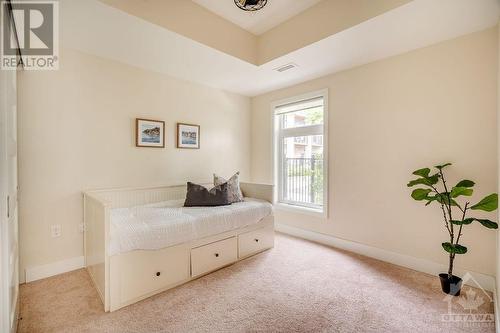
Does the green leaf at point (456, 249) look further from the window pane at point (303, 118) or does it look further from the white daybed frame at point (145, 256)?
the window pane at point (303, 118)

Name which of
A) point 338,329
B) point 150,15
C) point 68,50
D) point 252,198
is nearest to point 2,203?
point 150,15

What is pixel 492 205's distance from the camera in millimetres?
1732

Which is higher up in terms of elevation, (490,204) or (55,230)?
(490,204)

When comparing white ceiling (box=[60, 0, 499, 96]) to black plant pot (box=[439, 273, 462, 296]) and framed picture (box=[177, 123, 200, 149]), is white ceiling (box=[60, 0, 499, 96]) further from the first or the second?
black plant pot (box=[439, 273, 462, 296])

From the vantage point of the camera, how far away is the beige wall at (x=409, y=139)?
2074mm

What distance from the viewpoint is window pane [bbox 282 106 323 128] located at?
343cm

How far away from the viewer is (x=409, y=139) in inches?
97.1

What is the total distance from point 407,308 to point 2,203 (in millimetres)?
2688

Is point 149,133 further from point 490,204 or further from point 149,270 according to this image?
point 490,204

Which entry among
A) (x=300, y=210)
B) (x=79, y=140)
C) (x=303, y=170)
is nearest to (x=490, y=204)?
(x=300, y=210)

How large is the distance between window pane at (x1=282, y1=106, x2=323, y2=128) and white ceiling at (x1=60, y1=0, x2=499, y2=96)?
20.8 inches

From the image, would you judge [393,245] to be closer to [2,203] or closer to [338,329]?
[338,329]

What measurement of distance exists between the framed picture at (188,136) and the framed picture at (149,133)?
0.79 feet

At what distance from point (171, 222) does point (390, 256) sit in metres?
2.37
